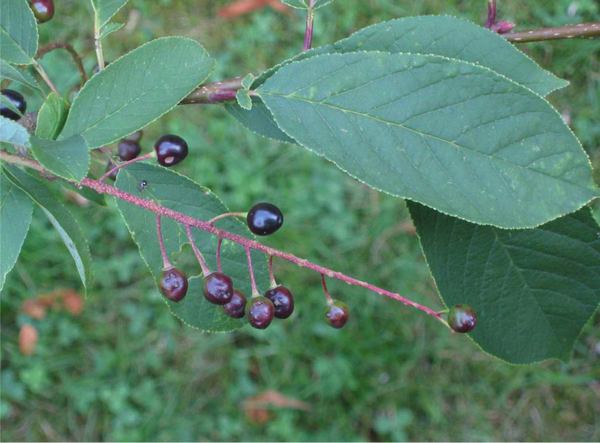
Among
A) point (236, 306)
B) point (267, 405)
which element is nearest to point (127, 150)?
point (236, 306)

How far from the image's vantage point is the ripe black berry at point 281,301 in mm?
1174

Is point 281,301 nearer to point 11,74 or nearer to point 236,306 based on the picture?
point 236,306

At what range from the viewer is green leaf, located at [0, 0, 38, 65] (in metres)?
1.28

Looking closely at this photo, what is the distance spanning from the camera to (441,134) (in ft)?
3.65

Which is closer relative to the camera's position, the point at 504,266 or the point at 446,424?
the point at 504,266

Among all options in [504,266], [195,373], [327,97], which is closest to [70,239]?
[327,97]

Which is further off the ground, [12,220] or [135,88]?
[135,88]

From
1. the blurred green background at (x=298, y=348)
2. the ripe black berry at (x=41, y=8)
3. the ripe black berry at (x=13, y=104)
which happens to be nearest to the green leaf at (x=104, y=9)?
the ripe black berry at (x=41, y=8)

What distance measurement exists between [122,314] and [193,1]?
1.60 metres

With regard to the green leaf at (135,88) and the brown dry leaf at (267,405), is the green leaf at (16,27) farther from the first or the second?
the brown dry leaf at (267,405)

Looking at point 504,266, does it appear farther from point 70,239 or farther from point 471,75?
point 70,239

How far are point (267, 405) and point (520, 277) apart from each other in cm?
211

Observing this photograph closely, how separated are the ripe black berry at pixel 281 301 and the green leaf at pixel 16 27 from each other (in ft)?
2.06

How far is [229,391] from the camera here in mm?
3305
